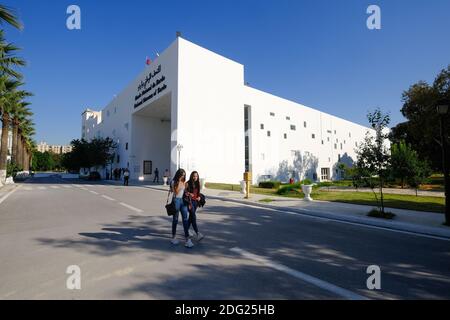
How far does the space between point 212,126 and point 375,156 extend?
2061 centimetres

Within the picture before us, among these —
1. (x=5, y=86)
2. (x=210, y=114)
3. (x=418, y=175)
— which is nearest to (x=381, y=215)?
Result: (x=418, y=175)

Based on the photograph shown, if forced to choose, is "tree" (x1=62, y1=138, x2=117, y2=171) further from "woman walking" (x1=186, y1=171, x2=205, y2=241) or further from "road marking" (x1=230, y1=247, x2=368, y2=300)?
"road marking" (x1=230, y1=247, x2=368, y2=300)

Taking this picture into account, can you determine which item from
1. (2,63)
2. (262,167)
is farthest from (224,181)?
(2,63)

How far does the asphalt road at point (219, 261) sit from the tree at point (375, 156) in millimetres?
2496

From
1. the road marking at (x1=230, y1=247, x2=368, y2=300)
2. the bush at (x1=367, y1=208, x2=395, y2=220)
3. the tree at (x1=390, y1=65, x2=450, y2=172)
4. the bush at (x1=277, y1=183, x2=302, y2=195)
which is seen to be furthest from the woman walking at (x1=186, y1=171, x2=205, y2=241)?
the tree at (x1=390, y1=65, x2=450, y2=172)

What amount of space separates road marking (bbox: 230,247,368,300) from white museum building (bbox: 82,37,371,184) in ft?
62.9

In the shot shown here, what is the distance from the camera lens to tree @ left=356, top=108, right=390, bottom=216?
850 centimetres

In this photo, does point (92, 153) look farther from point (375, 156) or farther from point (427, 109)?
point (427, 109)

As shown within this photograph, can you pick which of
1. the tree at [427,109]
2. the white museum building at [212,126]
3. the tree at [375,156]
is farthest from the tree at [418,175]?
the tree at [375,156]

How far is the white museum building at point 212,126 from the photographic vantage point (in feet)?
83.9

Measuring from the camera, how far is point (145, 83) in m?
32.5

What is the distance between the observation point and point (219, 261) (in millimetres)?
4207

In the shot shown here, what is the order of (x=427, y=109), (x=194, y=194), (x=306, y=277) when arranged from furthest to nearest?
(x=427, y=109)
(x=194, y=194)
(x=306, y=277)

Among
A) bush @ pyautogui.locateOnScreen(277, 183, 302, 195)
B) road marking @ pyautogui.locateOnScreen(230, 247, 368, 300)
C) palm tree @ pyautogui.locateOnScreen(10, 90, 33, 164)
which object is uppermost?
palm tree @ pyautogui.locateOnScreen(10, 90, 33, 164)
